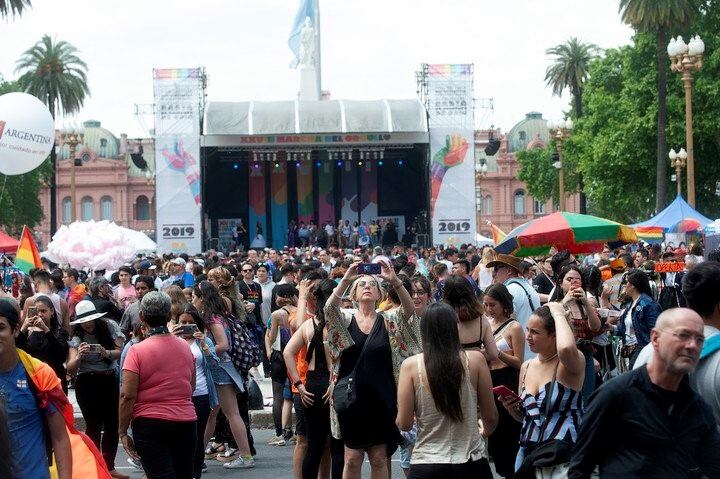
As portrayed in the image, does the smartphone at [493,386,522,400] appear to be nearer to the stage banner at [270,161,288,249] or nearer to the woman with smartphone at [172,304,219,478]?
the woman with smartphone at [172,304,219,478]

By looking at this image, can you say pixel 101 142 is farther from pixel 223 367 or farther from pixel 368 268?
pixel 368 268

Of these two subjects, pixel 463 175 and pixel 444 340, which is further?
pixel 463 175

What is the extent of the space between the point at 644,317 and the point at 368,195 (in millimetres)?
37371

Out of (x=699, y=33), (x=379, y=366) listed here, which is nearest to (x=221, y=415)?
(x=379, y=366)

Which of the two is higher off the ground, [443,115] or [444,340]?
[443,115]

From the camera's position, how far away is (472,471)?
6.30 m

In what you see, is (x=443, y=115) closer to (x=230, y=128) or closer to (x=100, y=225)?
(x=230, y=128)

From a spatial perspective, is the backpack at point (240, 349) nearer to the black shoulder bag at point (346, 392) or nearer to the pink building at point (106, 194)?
the black shoulder bag at point (346, 392)

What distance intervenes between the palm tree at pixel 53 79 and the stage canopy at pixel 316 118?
1918cm

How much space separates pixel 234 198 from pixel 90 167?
64268 millimetres

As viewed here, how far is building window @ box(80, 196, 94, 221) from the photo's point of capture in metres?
110

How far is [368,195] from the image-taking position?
1882 inches

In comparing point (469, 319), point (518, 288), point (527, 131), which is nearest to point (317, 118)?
point (518, 288)

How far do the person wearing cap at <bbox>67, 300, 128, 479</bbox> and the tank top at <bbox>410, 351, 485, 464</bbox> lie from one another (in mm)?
4437
